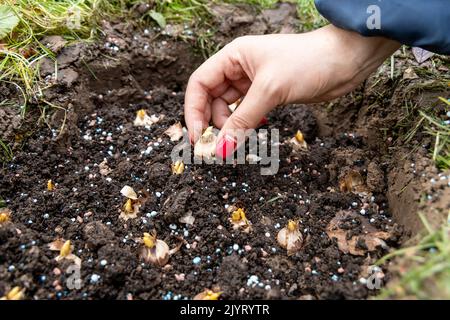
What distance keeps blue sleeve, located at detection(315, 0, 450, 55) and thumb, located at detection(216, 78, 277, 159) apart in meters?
0.41

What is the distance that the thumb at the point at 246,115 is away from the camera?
1840 mm

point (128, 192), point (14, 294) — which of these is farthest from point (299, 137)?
point (14, 294)

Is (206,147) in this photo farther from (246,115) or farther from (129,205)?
(129,205)

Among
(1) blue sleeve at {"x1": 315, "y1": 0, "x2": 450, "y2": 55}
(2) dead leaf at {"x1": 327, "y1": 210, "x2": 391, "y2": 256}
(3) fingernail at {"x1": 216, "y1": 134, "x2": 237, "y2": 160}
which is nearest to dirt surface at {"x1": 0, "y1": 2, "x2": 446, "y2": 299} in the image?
(2) dead leaf at {"x1": 327, "y1": 210, "x2": 391, "y2": 256}

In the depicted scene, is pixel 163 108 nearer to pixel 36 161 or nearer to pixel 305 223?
pixel 36 161

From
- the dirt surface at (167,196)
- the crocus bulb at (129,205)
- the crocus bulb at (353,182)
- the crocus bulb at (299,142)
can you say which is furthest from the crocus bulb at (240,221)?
the crocus bulb at (299,142)

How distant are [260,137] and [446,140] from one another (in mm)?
865

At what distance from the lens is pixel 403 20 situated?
1.64 metres

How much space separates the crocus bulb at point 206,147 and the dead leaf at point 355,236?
60 cm

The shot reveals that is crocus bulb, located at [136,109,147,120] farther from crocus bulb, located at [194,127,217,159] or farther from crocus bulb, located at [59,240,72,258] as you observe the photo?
crocus bulb, located at [59,240,72,258]

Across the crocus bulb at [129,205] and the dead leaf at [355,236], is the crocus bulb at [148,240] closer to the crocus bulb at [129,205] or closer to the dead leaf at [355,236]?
the crocus bulb at [129,205]

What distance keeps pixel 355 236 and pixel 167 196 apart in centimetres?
78

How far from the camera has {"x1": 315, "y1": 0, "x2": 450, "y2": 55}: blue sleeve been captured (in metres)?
Result: 1.63
